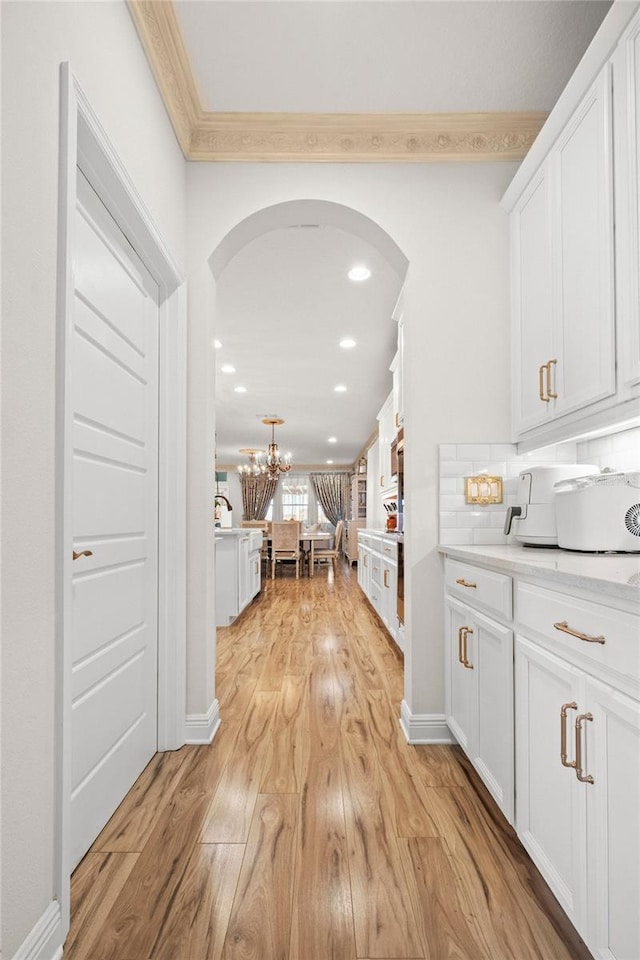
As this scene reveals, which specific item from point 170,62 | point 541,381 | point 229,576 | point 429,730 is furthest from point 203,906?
point 229,576

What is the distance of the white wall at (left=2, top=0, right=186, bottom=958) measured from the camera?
103 centimetres

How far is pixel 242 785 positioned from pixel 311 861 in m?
0.50

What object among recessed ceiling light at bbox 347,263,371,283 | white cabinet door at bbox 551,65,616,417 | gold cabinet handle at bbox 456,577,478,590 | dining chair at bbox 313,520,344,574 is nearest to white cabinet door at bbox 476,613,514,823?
gold cabinet handle at bbox 456,577,478,590

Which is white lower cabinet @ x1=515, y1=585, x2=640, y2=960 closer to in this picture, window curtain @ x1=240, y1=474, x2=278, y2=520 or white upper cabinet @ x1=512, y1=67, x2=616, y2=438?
white upper cabinet @ x1=512, y1=67, x2=616, y2=438

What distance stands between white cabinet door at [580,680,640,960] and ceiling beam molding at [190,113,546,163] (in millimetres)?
2309

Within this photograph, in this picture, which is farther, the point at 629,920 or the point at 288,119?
the point at 288,119

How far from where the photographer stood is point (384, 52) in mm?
2035

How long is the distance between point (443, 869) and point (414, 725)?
2.73ft

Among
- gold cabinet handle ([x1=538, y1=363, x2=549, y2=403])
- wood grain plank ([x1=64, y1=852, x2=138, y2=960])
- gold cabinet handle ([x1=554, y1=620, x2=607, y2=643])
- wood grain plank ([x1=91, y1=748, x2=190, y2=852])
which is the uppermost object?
gold cabinet handle ([x1=538, y1=363, x2=549, y2=403])

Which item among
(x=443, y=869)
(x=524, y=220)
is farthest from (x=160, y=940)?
(x=524, y=220)

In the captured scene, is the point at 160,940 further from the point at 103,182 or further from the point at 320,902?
the point at 103,182

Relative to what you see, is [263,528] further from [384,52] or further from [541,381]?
[384,52]

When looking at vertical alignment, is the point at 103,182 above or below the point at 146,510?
above

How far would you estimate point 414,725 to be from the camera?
2.30m
